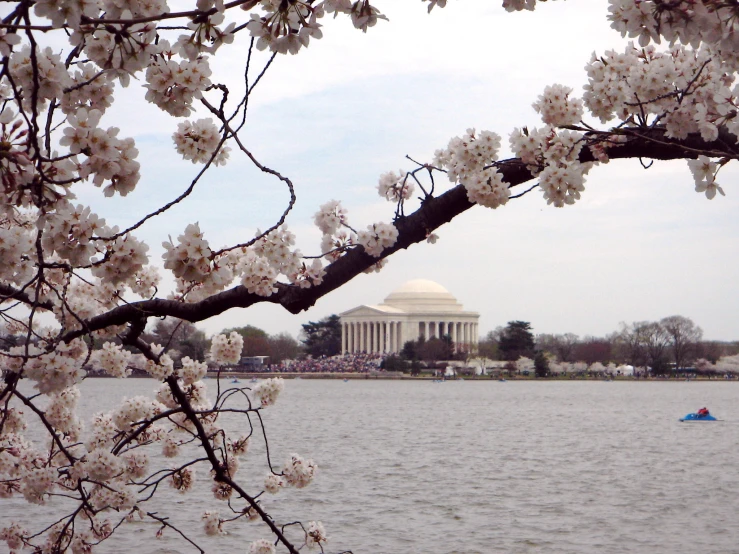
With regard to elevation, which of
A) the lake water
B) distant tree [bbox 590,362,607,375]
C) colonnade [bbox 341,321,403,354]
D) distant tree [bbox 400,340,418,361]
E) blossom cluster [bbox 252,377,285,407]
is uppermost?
colonnade [bbox 341,321,403,354]

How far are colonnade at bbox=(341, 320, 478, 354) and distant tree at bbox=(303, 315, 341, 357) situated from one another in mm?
1673

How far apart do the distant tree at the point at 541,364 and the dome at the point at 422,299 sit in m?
23.5

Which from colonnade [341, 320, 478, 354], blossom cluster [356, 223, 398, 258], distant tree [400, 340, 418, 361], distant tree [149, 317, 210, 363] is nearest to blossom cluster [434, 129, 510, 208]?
blossom cluster [356, 223, 398, 258]

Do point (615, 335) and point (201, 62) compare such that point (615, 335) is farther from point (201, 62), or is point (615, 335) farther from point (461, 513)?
point (201, 62)

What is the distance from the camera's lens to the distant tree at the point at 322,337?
129 meters

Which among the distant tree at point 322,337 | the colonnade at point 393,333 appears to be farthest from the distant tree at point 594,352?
the distant tree at point 322,337

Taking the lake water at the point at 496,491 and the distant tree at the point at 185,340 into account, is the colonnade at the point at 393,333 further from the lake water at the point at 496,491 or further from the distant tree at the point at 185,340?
the distant tree at the point at 185,340

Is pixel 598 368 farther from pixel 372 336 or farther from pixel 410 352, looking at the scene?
pixel 372 336

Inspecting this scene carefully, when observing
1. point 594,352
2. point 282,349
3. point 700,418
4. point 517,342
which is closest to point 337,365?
point 282,349

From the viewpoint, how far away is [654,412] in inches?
1941

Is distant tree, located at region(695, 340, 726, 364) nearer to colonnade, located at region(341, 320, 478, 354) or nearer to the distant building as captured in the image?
colonnade, located at region(341, 320, 478, 354)

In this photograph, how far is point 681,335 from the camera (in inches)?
4188

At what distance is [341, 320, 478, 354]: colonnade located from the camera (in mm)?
127250

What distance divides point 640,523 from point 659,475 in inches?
281
